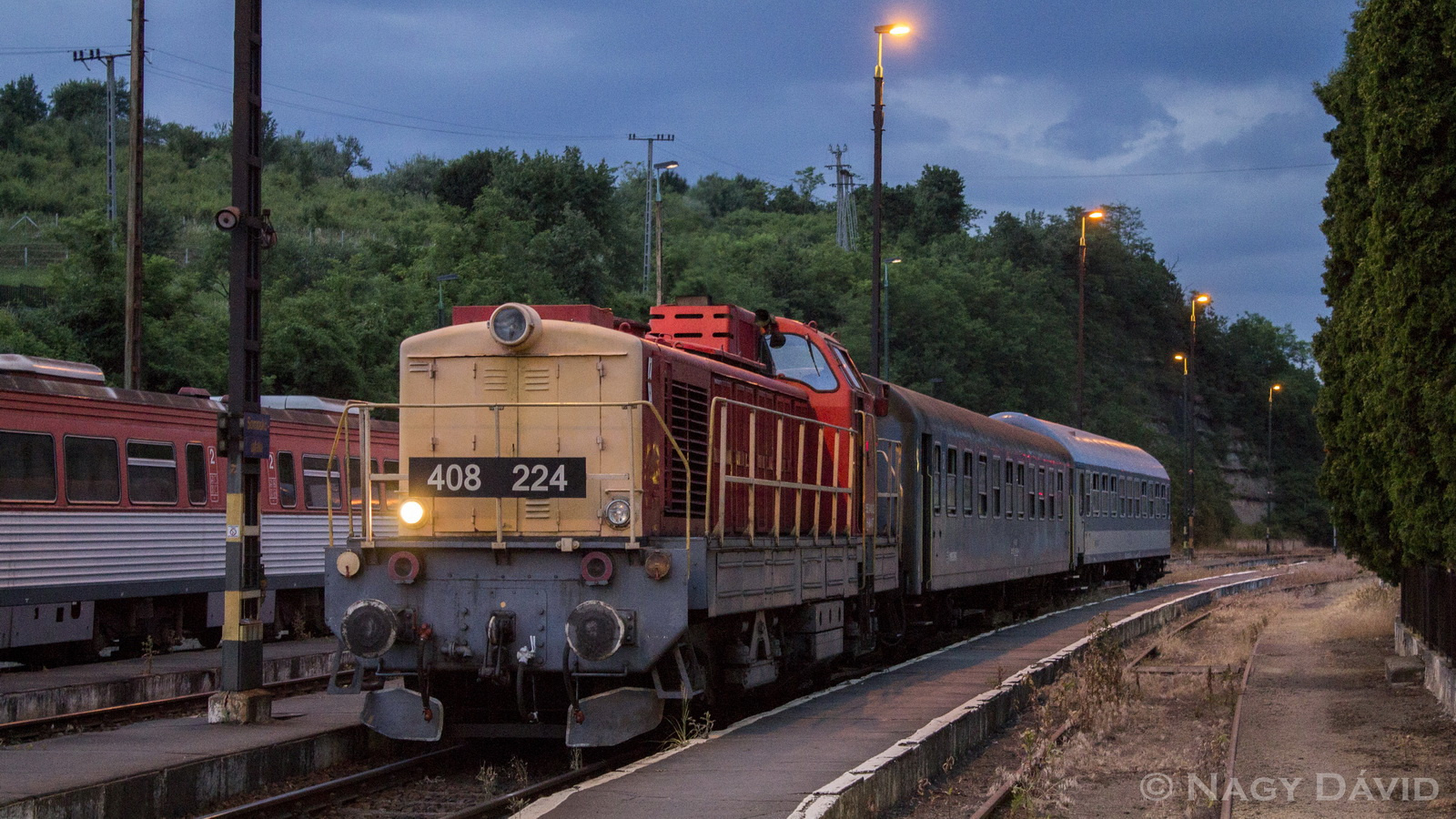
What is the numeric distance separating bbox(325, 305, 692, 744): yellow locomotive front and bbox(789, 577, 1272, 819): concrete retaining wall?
66.1 inches

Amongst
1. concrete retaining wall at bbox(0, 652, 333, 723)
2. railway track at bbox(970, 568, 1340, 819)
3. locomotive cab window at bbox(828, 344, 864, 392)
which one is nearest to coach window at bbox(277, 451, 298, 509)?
concrete retaining wall at bbox(0, 652, 333, 723)

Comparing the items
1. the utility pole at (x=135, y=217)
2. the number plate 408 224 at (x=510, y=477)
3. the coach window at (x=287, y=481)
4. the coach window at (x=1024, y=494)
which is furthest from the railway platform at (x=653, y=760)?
the coach window at (x=1024, y=494)

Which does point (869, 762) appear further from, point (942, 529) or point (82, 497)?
point (82, 497)

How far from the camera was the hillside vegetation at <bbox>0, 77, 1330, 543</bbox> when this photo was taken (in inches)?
1384

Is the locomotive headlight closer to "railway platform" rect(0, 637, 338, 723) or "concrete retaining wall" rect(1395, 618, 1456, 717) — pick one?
"railway platform" rect(0, 637, 338, 723)

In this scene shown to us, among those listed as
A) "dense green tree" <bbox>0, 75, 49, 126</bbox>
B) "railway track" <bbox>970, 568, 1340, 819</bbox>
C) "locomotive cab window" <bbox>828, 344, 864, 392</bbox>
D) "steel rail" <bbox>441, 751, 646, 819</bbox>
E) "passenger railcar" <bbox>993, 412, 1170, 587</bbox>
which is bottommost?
"railway track" <bbox>970, 568, 1340, 819</bbox>

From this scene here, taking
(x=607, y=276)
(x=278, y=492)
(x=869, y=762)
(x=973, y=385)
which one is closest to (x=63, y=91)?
(x=607, y=276)

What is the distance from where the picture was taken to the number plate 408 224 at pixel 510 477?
9.89 metres

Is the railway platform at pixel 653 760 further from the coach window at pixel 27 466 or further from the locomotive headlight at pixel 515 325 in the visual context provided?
the coach window at pixel 27 466

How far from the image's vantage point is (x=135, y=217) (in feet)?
71.7

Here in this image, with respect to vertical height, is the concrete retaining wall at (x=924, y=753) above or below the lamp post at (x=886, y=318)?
below

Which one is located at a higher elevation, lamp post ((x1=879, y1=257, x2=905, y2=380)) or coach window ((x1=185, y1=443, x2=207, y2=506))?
lamp post ((x1=879, y1=257, x2=905, y2=380))

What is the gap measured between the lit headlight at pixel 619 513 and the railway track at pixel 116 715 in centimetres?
437

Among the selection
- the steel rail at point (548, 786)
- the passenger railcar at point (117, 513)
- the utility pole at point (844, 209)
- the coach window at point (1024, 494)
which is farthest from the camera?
the utility pole at point (844, 209)
